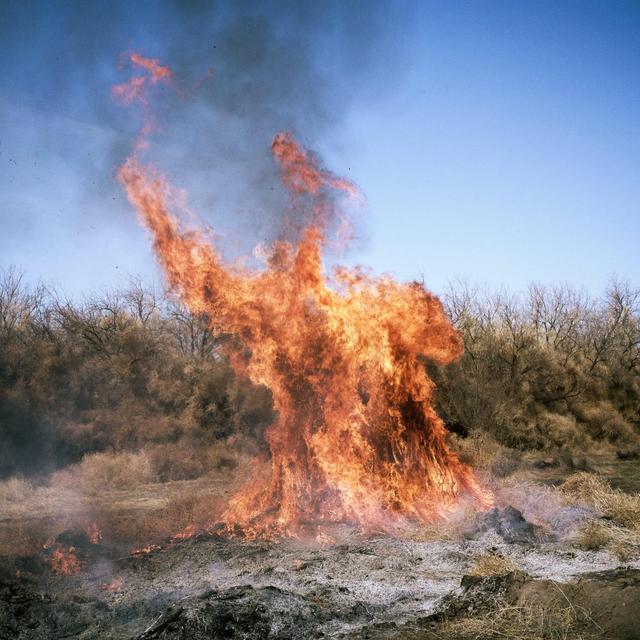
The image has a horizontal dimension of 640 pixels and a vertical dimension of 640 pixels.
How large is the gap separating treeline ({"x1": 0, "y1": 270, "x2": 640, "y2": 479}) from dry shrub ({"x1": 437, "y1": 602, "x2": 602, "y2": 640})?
45.1 feet

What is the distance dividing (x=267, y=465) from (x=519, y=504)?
590 cm

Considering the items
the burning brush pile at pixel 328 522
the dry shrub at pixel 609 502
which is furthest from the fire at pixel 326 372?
Result: the dry shrub at pixel 609 502

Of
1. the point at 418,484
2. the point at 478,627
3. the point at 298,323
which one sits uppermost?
the point at 298,323

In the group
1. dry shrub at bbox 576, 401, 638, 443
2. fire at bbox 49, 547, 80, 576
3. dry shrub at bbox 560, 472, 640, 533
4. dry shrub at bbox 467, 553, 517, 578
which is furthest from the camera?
dry shrub at bbox 576, 401, 638, 443

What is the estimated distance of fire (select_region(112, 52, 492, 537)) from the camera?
1123 centimetres

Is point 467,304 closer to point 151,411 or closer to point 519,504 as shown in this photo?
point 151,411

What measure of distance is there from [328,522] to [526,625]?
553cm

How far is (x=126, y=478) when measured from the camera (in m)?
16.9

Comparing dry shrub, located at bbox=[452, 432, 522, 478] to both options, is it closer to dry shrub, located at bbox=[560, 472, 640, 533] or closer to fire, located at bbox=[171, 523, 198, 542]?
dry shrub, located at bbox=[560, 472, 640, 533]

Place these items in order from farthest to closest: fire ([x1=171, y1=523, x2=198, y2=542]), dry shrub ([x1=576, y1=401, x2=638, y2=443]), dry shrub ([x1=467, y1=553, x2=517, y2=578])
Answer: dry shrub ([x1=576, y1=401, x2=638, y2=443]), fire ([x1=171, y1=523, x2=198, y2=542]), dry shrub ([x1=467, y1=553, x2=517, y2=578])

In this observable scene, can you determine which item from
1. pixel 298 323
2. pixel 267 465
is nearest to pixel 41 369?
pixel 267 465

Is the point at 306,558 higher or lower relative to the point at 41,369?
lower

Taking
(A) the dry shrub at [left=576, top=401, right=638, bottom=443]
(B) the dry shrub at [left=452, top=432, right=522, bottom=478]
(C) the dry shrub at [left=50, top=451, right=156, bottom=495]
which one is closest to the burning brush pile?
(B) the dry shrub at [left=452, top=432, right=522, bottom=478]

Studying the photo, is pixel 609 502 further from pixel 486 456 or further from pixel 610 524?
pixel 486 456
